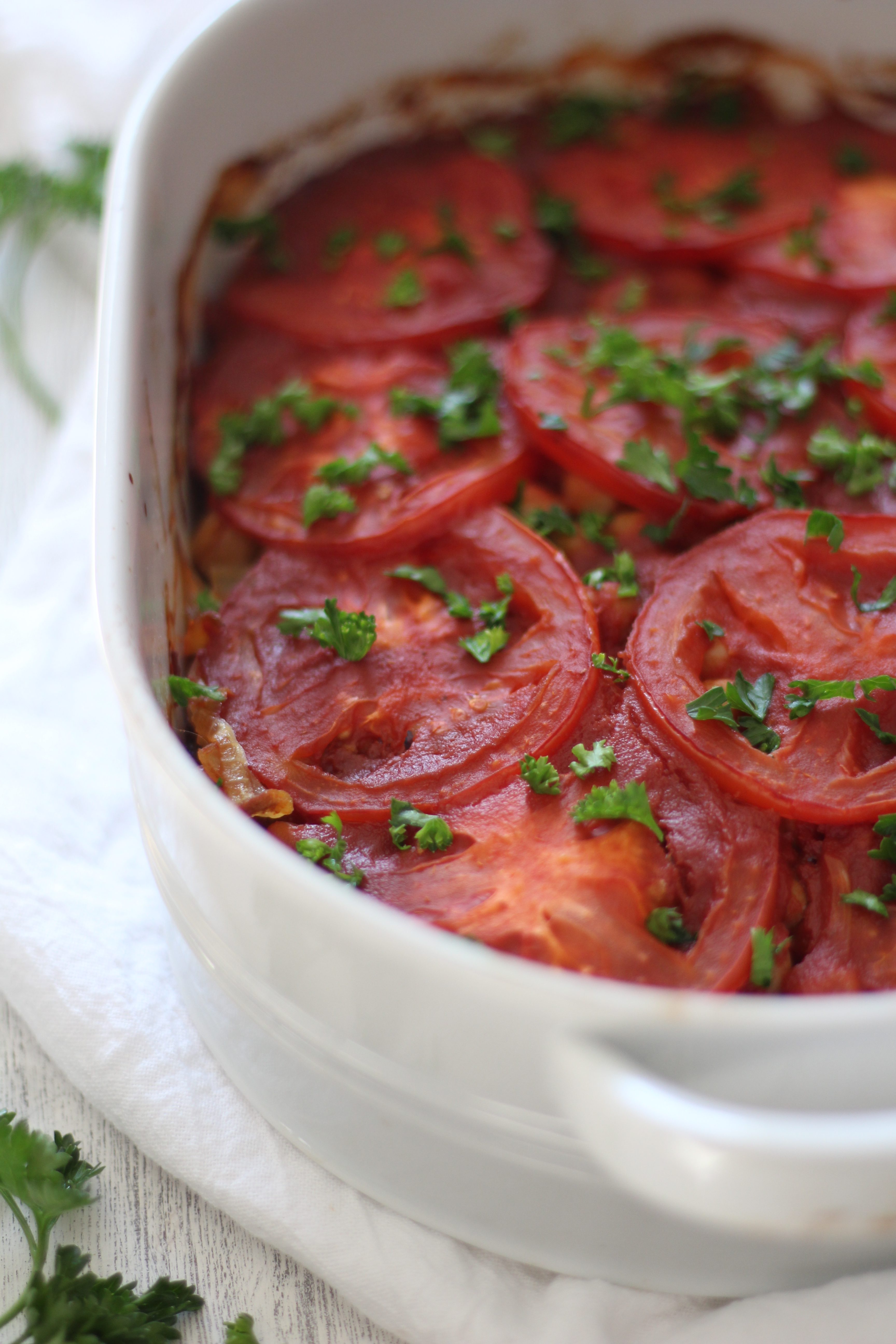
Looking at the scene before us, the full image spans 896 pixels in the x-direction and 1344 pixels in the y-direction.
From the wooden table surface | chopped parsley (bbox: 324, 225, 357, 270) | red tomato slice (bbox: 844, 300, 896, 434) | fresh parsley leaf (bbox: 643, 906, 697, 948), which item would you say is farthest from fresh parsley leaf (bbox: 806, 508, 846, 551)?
the wooden table surface

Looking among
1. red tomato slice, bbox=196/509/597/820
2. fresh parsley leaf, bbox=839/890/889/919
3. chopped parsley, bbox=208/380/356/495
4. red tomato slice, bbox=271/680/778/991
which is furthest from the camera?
chopped parsley, bbox=208/380/356/495

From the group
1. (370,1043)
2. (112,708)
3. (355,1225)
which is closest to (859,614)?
(370,1043)

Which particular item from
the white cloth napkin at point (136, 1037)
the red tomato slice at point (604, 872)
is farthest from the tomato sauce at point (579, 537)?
the white cloth napkin at point (136, 1037)

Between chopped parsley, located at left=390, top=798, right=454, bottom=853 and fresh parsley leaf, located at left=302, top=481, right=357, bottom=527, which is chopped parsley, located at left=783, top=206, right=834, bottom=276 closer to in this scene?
fresh parsley leaf, located at left=302, top=481, right=357, bottom=527

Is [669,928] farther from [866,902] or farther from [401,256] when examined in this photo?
[401,256]

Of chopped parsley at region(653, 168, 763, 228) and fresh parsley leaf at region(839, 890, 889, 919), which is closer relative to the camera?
fresh parsley leaf at region(839, 890, 889, 919)

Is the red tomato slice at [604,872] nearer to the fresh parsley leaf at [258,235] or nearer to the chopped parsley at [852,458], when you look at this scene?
the chopped parsley at [852,458]

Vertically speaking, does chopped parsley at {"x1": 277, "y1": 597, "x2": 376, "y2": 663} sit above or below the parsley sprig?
above
